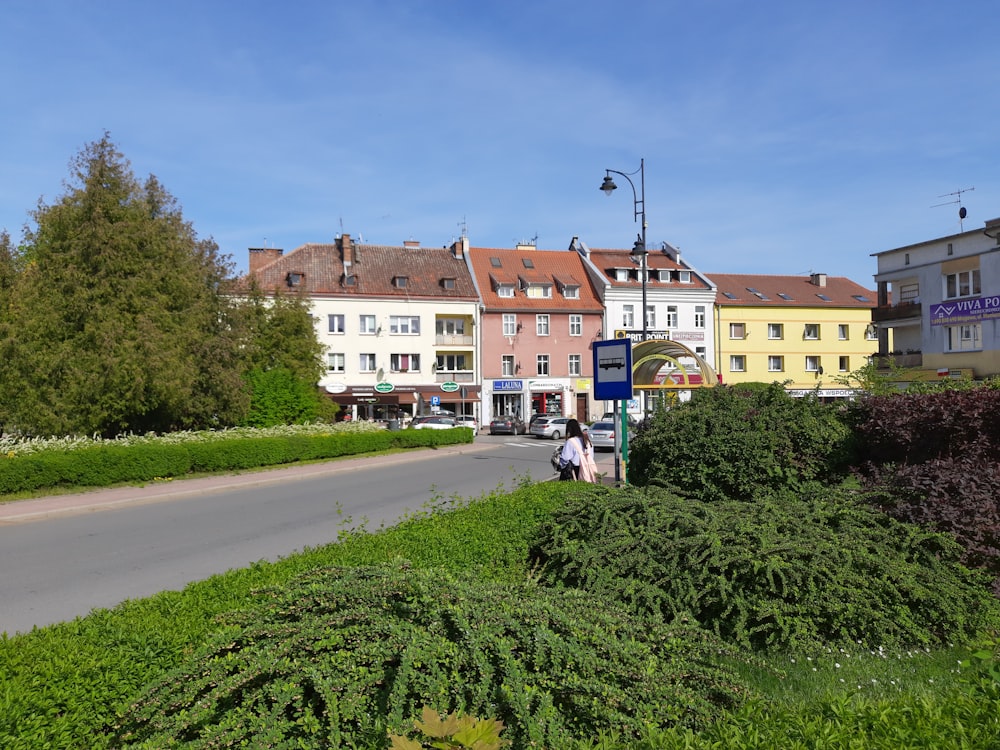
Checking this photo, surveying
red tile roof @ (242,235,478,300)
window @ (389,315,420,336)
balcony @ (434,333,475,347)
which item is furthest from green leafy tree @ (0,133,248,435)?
balcony @ (434,333,475,347)

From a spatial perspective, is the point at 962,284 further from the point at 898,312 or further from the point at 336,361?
the point at 336,361

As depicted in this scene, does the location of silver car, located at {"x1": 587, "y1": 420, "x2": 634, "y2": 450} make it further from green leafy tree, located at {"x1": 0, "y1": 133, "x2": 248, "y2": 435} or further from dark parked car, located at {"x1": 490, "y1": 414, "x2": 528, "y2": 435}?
green leafy tree, located at {"x1": 0, "y1": 133, "x2": 248, "y2": 435}

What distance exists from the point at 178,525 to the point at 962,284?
140 ft

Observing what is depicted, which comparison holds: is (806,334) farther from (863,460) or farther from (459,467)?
(863,460)

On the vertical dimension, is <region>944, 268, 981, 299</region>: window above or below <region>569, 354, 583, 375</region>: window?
above

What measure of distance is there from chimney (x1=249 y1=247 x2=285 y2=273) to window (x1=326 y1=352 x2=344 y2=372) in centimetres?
818

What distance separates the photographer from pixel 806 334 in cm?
6322

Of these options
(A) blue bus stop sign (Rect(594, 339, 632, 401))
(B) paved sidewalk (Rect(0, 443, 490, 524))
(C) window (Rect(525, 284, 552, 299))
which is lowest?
(B) paved sidewalk (Rect(0, 443, 490, 524))

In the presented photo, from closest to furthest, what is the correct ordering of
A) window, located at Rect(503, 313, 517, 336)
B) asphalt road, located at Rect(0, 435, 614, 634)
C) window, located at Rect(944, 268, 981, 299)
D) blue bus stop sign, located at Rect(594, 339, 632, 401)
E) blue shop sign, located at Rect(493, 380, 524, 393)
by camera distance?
asphalt road, located at Rect(0, 435, 614, 634), blue bus stop sign, located at Rect(594, 339, 632, 401), window, located at Rect(944, 268, 981, 299), blue shop sign, located at Rect(493, 380, 524, 393), window, located at Rect(503, 313, 517, 336)

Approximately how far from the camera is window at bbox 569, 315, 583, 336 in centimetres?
5884

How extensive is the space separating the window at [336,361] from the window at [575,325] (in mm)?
16611

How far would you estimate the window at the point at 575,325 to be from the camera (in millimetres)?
58844

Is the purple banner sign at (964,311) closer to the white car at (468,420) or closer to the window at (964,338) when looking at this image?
the window at (964,338)

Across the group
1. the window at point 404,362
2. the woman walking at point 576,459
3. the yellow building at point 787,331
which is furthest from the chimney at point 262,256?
the woman walking at point 576,459
